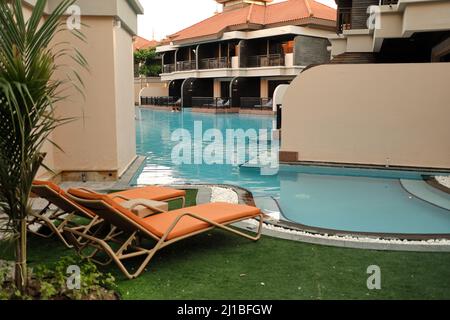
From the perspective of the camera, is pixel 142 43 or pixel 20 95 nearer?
pixel 20 95

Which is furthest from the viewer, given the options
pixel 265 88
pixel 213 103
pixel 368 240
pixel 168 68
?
pixel 168 68

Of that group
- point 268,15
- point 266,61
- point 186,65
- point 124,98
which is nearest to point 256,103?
point 266,61

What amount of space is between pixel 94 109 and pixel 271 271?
5767mm

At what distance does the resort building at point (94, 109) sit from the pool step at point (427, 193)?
18.8 ft

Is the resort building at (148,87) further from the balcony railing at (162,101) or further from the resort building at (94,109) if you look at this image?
the resort building at (94,109)

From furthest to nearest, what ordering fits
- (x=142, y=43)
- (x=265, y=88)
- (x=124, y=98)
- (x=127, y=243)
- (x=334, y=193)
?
(x=142, y=43) < (x=265, y=88) < (x=124, y=98) < (x=334, y=193) < (x=127, y=243)

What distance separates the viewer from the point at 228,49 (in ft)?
123

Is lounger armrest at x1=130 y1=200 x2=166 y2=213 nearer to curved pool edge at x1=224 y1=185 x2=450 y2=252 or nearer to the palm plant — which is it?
curved pool edge at x1=224 y1=185 x2=450 y2=252

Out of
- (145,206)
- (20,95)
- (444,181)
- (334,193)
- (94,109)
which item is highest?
(20,95)

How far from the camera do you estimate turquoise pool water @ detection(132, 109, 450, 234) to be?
7328 millimetres

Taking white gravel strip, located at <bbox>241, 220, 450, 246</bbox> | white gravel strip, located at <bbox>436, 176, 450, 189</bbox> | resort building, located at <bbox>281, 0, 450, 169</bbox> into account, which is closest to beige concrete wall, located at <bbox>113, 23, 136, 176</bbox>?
resort building, located at <bbox>281, 0, 450, 169</bbox>

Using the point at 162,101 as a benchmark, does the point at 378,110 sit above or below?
below

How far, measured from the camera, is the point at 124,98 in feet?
34.2

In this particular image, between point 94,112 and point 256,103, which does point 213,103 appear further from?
point 94,112
